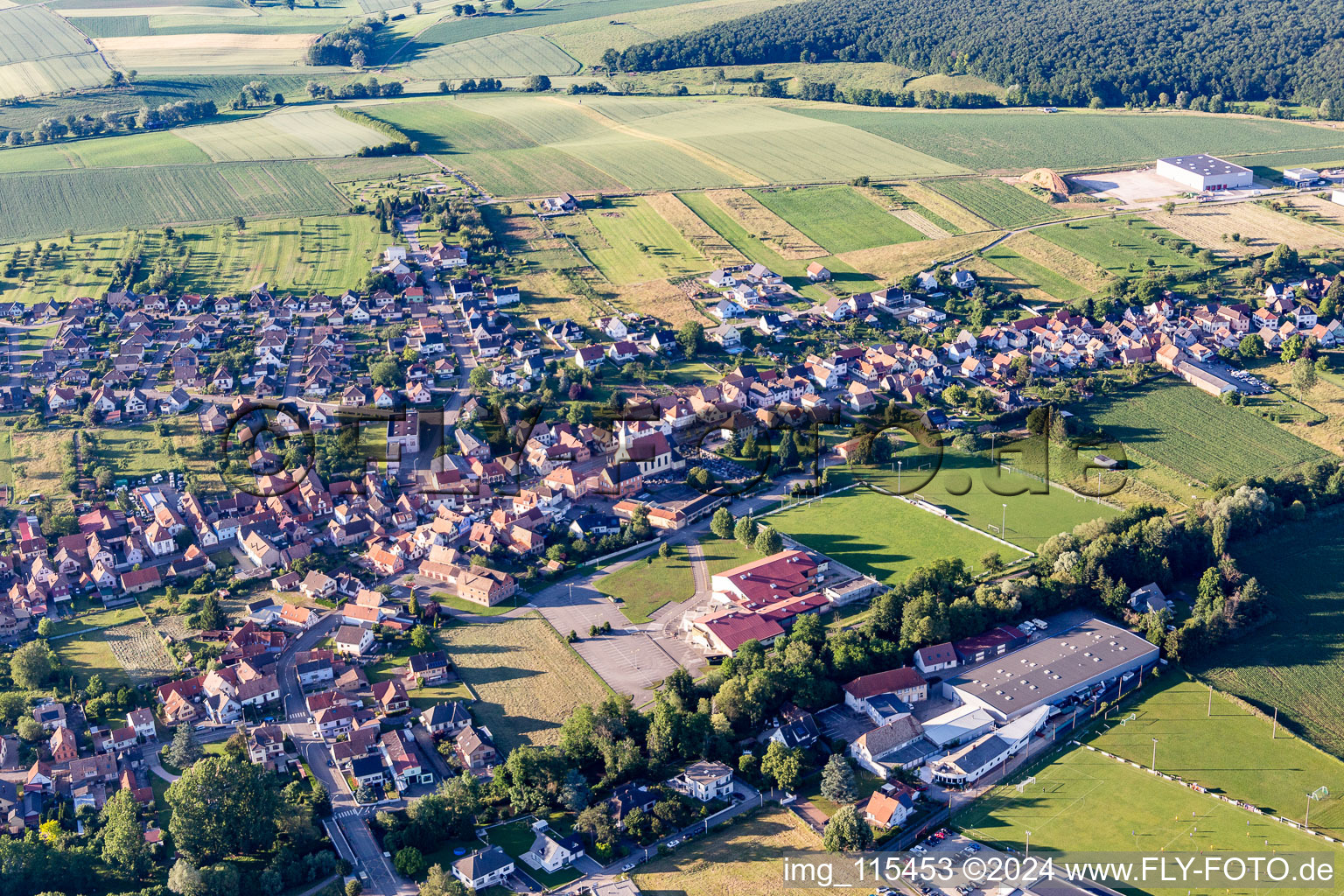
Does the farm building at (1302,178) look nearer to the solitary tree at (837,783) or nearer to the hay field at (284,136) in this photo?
the hay field at (284,136)

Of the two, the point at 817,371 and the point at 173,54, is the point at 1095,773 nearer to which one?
the point at 817,371

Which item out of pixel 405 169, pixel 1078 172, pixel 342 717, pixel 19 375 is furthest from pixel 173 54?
pixel 342 717

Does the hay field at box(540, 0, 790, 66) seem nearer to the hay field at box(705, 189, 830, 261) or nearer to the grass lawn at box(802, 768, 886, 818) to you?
the hay field at box(705, 189, 830, 261)

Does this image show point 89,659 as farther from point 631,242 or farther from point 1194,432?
point 631,242

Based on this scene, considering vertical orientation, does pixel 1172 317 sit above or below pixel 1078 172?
below

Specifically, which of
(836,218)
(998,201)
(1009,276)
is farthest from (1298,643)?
(998,201)

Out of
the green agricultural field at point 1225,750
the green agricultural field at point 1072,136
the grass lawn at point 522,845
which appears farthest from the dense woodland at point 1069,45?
the grass lawn at point 522,845

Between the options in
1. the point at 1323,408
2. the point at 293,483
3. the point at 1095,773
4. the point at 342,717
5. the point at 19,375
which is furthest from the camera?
the point at 19,375

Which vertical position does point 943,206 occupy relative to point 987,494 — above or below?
above
